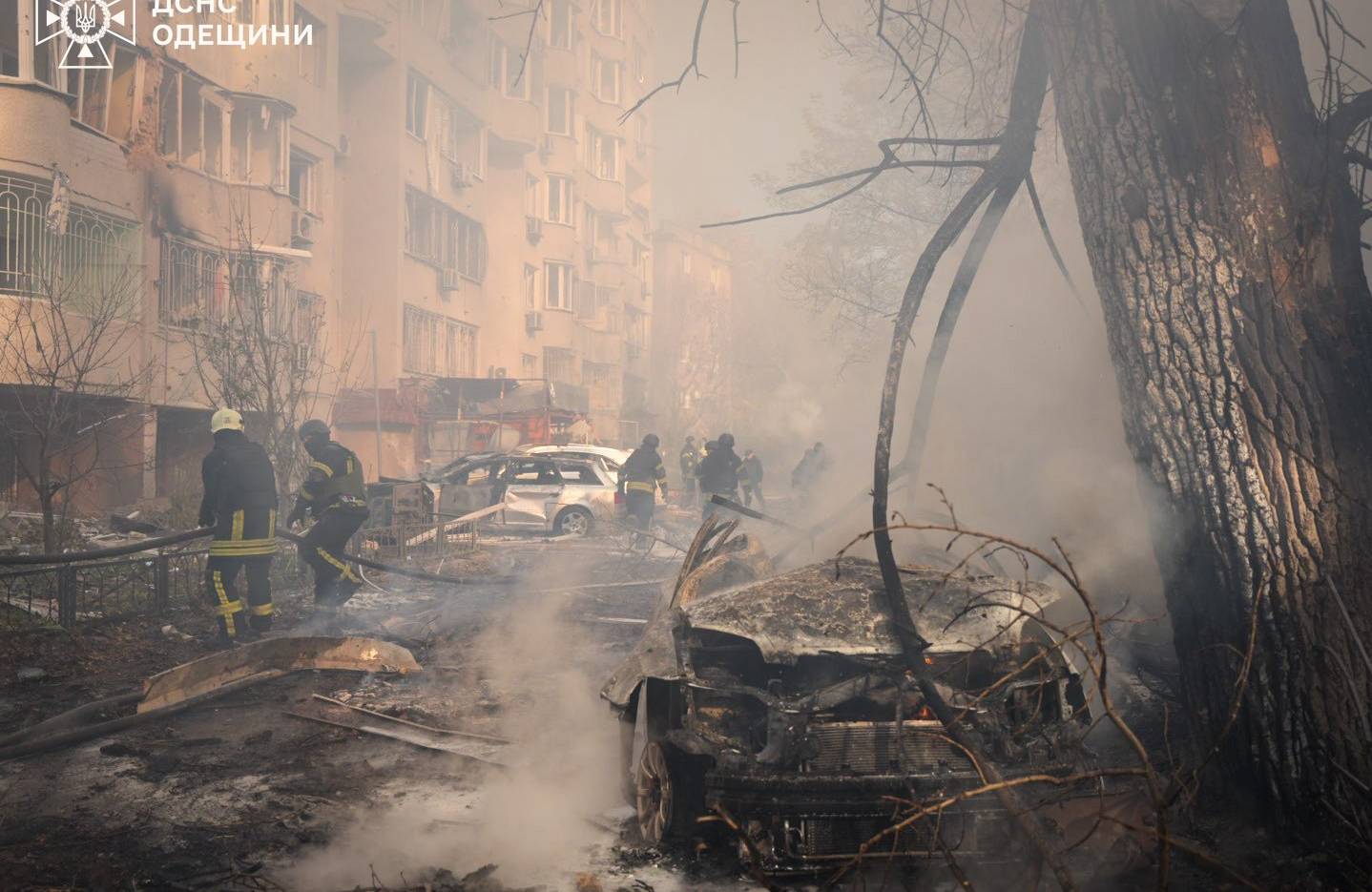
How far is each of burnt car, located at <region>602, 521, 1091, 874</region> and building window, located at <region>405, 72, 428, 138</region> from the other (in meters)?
29.8

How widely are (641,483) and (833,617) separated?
38.7 ft

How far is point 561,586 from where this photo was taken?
1281 cm

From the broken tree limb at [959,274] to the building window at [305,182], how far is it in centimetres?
2397

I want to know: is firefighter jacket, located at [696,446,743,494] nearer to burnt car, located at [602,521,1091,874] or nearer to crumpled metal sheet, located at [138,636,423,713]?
crumpled metal sheet, located at [138,636,423,713]

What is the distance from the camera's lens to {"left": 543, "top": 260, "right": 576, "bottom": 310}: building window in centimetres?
4247

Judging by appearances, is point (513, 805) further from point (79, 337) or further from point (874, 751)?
point (79, 337)

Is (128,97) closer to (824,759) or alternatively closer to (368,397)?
(368,397)

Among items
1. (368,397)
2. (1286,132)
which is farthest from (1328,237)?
(368,397)

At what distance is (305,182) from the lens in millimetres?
26203

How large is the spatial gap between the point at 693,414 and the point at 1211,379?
52318 millimetres

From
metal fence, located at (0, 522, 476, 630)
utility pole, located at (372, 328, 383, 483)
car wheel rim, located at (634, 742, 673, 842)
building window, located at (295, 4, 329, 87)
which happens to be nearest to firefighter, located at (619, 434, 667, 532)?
metal fence, located at (0, 522, 476, 630)

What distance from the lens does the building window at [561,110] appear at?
4512 centimetres

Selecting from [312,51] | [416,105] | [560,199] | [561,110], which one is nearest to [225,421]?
[312,51]

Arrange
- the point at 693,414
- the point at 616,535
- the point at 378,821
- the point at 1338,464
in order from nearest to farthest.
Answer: the point at 1338,464, the point at 378,821, the point at 616,535, the point at 693,414
